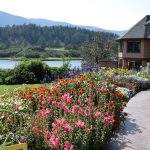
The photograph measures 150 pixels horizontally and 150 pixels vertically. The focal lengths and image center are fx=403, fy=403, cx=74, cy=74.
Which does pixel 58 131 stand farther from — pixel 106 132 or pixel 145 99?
pixel 145 99

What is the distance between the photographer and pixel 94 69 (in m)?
17.3

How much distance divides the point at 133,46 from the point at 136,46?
41 centimetres

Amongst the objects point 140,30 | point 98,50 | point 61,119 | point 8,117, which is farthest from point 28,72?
point 98,50

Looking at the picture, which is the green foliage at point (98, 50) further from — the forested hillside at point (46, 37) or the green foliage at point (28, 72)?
the green foliage at point (28, 72)

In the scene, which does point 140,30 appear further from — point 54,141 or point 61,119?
point 54,141

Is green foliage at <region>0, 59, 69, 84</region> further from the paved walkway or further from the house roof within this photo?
the house roof

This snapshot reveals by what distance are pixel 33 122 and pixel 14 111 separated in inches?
38.2

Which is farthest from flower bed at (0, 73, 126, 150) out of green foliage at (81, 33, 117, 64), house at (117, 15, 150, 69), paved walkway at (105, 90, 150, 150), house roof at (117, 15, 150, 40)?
green foliage at (81, 33, 117, 64)

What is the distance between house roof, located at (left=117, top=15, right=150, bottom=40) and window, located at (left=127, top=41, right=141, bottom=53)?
28.0 inches

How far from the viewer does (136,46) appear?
44.9 meters

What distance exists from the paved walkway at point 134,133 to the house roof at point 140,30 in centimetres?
3177

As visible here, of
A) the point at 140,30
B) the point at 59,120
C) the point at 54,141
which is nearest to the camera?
the point at 54,141

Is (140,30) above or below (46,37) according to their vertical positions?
above

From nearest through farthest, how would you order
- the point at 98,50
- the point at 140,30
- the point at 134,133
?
the point at 134,133 → the point at 140,30 → the point at 98,50
